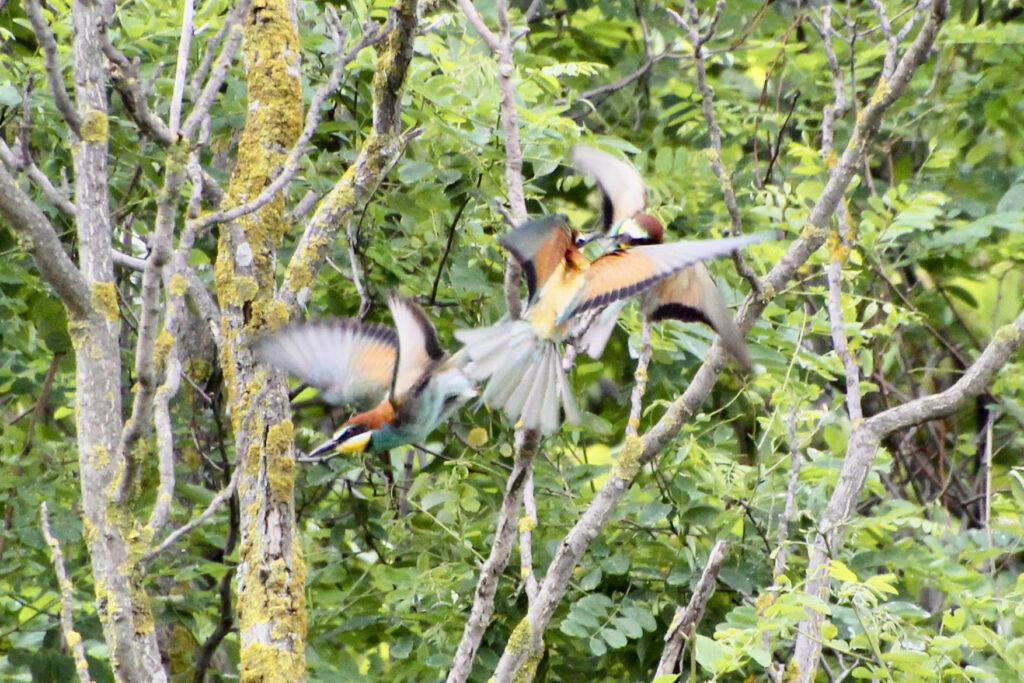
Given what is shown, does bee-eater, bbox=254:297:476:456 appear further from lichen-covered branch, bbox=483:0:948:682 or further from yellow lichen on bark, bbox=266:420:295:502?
lichen-covered branch, bbox=483:0:948:682

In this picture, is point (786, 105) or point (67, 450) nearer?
point (67, 450)

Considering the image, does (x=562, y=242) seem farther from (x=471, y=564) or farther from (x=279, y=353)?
(x=471, y=564)

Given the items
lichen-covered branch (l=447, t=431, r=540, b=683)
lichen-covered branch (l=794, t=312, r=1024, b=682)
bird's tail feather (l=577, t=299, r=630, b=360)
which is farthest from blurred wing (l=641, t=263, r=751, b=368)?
lichen-covered branch (l=447, t=431, r=540, b=683)

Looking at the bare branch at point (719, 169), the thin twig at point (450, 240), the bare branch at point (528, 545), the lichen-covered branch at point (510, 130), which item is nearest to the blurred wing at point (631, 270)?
the bare branch at point (719, 169)

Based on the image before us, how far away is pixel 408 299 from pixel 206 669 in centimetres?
194

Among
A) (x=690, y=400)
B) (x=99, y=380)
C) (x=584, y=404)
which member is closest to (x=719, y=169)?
(x=690, y=400)

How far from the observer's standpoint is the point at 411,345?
10.2 feet

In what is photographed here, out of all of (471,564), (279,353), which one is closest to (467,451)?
(471,564)

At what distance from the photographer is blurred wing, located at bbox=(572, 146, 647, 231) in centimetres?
351

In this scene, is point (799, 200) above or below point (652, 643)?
above

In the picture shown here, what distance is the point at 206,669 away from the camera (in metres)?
4.41

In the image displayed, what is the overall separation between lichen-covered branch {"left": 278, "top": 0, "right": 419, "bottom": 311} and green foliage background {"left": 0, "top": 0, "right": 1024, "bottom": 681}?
0.45m

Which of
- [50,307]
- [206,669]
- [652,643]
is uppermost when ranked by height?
[50,307]

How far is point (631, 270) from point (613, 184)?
64 centimetres
